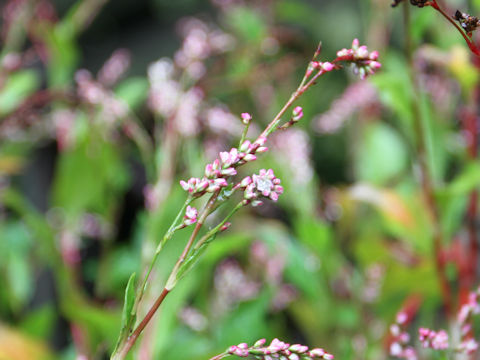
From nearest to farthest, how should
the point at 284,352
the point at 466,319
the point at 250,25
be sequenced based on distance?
the point at 284,352, the point at 466,319, the point at 250,25

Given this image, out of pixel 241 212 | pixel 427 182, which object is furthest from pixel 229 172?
pixel 241 212

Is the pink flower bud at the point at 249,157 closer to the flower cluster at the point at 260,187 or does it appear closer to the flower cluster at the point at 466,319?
the flower cluster at the point at 260,187

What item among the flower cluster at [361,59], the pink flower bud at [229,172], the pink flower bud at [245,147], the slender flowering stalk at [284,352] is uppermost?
the flower cluster at [361,59]

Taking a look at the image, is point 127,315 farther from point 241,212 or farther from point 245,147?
point 241,212

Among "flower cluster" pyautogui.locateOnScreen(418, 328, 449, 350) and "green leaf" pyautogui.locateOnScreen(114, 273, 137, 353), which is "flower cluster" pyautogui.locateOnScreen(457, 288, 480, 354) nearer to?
"flower cluster" pyautogui.locateOnScreen(418, 328, 449, 350)

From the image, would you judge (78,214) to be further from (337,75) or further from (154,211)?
(337,75)

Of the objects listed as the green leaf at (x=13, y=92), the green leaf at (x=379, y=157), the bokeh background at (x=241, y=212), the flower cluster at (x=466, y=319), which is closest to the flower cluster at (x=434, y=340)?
the flower cluster at (x=466, y=319)

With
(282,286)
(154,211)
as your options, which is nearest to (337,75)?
(282,286)

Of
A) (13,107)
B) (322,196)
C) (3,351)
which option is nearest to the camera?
(3,351)
